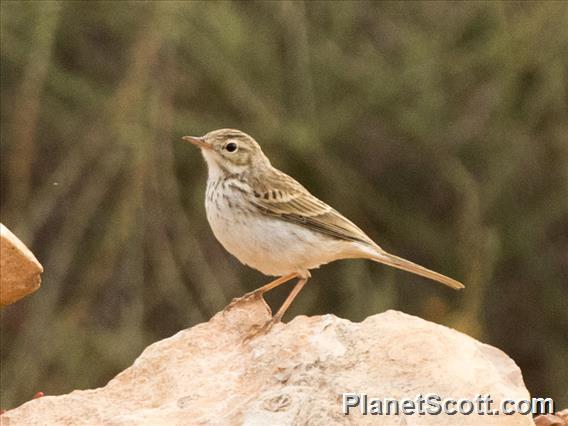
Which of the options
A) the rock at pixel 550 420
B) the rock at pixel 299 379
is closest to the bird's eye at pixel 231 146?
the rock at pixel 299 379

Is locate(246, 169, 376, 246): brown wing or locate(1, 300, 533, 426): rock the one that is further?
locate(246, 169, 376, 246): brown wing

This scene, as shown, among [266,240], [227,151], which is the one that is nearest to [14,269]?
[266,240]

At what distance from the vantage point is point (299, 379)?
15.7 ft

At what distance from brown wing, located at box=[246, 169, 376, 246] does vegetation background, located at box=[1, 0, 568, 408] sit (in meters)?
2.76

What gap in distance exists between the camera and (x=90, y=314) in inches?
433

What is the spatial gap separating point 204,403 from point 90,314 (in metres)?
6.26

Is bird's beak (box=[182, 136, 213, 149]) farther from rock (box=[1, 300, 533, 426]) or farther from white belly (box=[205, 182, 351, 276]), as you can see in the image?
rock (box=[1, 300, 533, 426])

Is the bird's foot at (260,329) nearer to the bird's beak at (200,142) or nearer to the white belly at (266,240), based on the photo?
the white belly at (266,240)

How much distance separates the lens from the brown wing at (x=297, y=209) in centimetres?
679

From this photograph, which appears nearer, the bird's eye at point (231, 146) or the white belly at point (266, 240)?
the white belly at point (266, 240)

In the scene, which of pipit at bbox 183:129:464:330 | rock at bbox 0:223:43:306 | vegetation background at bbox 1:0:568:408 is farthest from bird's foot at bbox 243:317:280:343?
vegetation background at bbox 1:0:568:408

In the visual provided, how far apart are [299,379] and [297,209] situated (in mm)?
2242

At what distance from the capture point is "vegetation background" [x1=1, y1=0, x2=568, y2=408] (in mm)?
9852

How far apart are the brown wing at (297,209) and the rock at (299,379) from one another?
138cm
